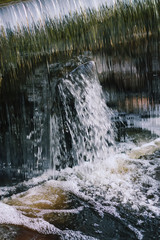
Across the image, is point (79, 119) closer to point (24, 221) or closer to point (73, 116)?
point (73, 116)

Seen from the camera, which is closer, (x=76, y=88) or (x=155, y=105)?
(x=76, y=88)

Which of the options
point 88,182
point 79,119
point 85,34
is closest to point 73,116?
point 79,119

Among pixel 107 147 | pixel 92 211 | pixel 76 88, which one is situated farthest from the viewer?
pixel 107 147

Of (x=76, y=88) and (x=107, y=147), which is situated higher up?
(x=76, y=88)

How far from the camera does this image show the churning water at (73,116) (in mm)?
3662

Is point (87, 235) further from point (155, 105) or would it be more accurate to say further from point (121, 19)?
point (121, 19)

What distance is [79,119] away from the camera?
4309 millimetres

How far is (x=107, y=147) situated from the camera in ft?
16.8

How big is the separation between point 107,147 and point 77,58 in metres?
1.88

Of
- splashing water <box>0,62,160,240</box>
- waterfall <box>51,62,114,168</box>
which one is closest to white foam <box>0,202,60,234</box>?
splashing water <box>0,62,160,240</box>

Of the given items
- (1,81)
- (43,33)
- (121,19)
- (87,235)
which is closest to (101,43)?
(121,19)

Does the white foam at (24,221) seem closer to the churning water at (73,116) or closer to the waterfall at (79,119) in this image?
the churning water at (73,116)

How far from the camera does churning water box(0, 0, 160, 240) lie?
3662 millimetres

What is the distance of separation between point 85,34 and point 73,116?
4.95 ft
